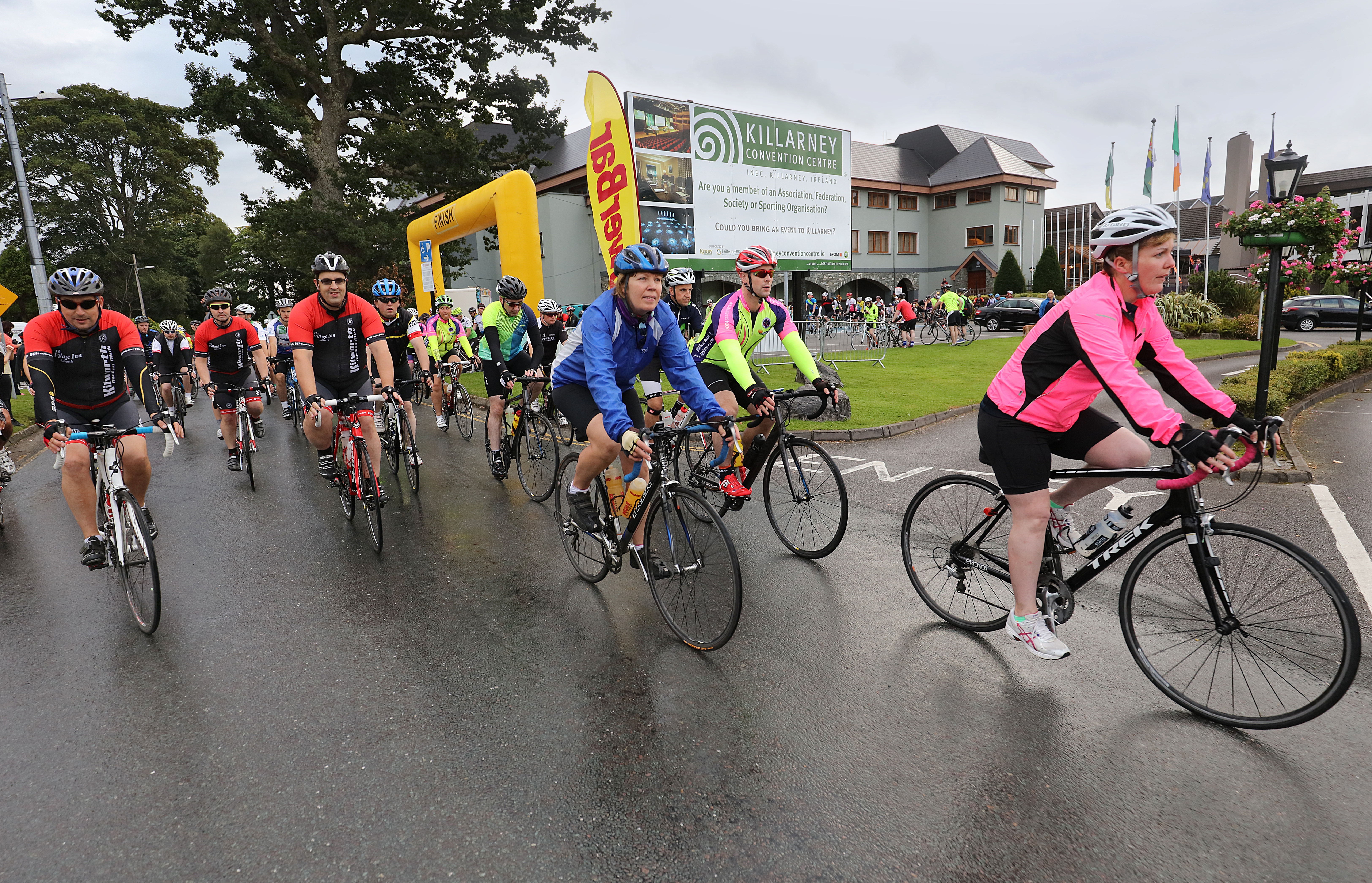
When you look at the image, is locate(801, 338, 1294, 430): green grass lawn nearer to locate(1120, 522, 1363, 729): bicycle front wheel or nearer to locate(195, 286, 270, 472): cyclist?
locate(1120, 522, 1363, 729): bicycle front wheel

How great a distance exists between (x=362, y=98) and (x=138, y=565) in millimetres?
29314

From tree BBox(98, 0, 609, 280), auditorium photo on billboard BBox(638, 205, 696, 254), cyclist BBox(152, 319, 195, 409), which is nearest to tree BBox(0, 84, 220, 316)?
tree BBox(98, 0, 609, 280)

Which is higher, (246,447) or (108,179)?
(108,179)

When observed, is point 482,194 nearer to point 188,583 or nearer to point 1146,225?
point 188,583

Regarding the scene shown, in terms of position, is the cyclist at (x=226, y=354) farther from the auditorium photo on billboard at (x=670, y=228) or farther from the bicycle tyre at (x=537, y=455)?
the auditorium photo on billboard at (x=670, y=228)

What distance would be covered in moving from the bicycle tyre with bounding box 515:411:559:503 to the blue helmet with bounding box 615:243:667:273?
9.82ft

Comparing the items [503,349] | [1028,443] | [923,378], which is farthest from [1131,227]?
[923,378]

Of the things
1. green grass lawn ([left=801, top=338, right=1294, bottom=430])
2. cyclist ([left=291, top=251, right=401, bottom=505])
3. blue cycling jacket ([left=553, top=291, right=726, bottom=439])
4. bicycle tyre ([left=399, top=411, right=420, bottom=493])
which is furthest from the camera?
green grass lawn ([left=801, top=338, right=1294, bottom=430])

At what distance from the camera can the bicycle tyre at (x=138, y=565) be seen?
4.13 m

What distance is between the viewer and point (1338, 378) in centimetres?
1337

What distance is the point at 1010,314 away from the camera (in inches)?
1347

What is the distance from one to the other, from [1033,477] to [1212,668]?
109 centimetres

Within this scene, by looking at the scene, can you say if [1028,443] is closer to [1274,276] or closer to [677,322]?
[677,322]

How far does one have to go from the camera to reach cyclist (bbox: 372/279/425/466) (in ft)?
27.8
